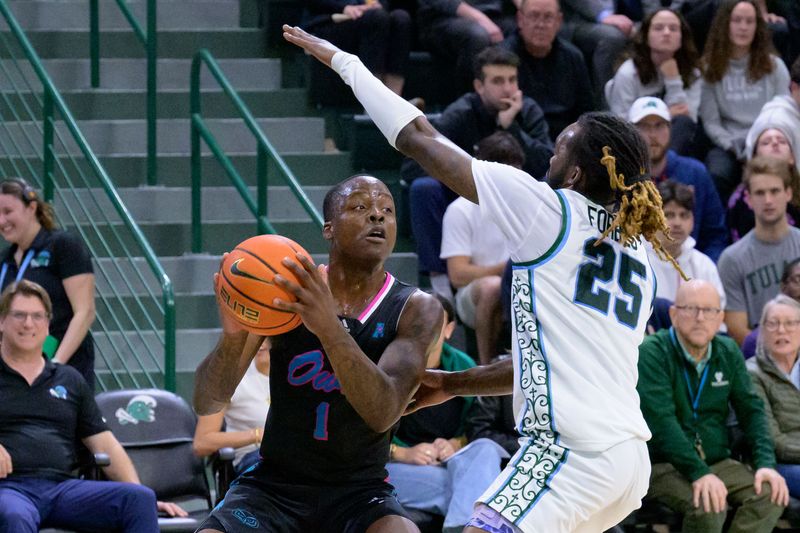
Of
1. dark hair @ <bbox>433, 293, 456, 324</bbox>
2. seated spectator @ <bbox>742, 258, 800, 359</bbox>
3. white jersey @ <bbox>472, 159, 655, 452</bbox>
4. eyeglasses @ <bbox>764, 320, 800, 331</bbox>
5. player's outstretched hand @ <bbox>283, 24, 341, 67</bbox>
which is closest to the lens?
white jersey @ <bbox>472, 159, 655, 452</bbox>

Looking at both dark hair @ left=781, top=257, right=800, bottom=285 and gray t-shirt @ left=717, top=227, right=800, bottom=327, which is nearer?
dark hair @ left=781, top=257, right=800, bottom=285

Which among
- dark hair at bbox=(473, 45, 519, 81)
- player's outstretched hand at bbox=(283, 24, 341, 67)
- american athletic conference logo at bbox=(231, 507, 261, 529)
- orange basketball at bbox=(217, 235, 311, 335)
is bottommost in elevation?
american athletic conference logo at bbox=(231, 507, 261, 529)

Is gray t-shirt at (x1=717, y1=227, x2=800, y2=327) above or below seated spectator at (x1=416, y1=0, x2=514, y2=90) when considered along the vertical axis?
below

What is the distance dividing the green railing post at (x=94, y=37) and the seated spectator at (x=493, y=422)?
452 centimetres

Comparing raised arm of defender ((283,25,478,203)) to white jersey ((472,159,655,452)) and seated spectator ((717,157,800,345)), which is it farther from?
seated spectator ((717,157,800,345))

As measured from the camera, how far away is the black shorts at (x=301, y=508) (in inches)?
183

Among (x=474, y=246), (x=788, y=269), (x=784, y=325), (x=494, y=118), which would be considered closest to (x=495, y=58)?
(x=494, y=118)

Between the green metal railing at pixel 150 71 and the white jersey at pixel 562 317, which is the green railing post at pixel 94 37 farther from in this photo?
the white jersey at pixel 562 317

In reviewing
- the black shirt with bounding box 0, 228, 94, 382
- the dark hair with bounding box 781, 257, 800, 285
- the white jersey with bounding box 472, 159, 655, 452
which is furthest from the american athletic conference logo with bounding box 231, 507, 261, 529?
the dark hair with bounding box 781, 257, 800, 285

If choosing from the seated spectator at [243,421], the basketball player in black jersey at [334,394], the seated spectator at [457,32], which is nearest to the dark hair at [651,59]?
the seated spectator at [457,32]

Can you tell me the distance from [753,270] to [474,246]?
1.83 metres

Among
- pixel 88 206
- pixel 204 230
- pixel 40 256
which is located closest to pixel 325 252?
pixel 204 230

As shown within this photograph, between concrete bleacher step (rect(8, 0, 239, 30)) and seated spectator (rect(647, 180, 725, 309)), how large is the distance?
176 inches

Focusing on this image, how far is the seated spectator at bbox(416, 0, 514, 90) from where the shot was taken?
32.9ft
